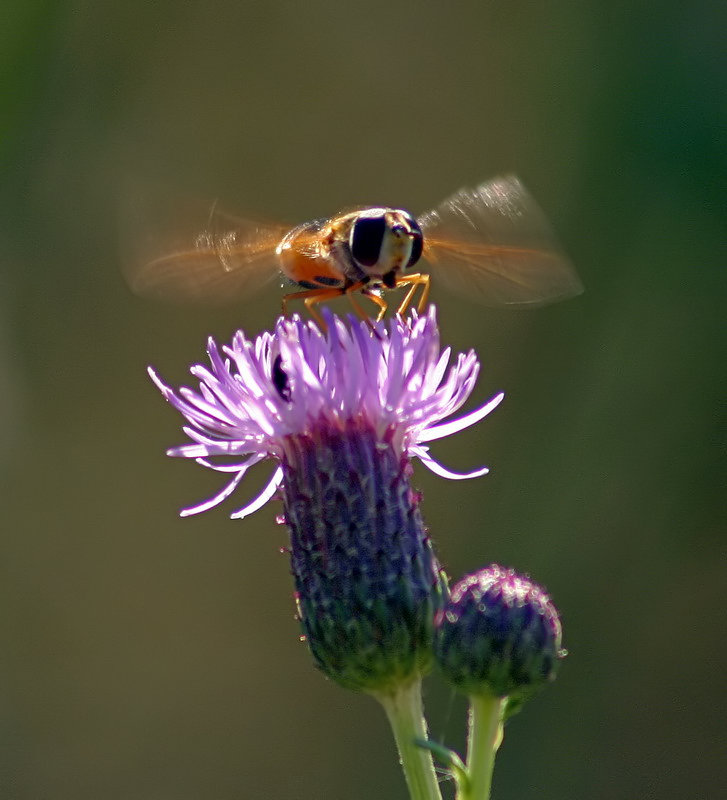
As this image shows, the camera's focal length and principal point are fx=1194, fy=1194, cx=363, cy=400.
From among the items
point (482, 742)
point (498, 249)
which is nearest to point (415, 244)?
point (498, 249)

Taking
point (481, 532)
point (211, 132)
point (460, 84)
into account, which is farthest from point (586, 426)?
point (211, 132)

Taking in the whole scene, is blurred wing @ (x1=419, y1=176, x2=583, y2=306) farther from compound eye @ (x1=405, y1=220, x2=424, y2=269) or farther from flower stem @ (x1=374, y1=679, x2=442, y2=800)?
flower stem @ (x1=374, y1=679, x2=442, y2=800)

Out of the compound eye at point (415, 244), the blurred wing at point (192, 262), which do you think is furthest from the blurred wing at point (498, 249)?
the blurred wing at point (192, 262)

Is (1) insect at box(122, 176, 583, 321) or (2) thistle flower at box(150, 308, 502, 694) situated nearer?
(2) thistle flower at box(150, 308, 502, 694)

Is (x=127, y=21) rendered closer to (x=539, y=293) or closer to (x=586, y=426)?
(x=586, y=426)

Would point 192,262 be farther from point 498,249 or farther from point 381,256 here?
point 498,249

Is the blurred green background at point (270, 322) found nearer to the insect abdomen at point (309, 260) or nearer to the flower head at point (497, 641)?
the insect abdomen at point (309, 260)

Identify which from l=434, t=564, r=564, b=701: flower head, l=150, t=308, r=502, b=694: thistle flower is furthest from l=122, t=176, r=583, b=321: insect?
l=434, t=564, r=564, b=701: flower head
